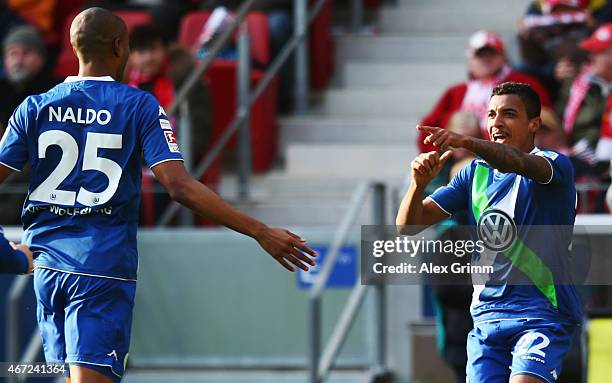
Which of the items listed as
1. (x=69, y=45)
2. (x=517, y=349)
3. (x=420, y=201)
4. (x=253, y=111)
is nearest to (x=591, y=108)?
(x=253, y=111)

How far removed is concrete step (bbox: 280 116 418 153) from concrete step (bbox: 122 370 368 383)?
94.1 inches

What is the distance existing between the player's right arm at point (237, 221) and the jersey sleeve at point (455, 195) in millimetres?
922

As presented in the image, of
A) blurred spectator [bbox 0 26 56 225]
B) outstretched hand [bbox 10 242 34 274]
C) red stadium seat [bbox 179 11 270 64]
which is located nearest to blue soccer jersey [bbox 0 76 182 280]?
outstretched hand [bbox 10 242 34 274]

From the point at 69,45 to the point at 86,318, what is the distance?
6789 millimetres

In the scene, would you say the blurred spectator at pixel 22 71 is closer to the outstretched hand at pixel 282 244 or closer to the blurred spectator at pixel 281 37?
the blurred spectator at pixel 281 37

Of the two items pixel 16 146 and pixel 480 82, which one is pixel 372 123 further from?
pixel 16 146

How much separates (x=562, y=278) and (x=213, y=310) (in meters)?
4.09

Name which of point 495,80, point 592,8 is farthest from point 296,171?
point 592,8

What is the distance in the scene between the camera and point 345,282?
9789 millimetres

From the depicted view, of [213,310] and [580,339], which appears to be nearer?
[580,339]

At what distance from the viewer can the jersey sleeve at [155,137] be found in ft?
19.2

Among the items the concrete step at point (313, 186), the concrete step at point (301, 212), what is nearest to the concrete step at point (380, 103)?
the concrete step at point (313, 186)

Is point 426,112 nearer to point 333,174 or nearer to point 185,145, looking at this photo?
point 333,174

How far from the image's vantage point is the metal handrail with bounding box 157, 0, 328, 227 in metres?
10.3
